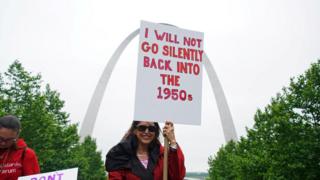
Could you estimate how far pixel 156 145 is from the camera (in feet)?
15.5

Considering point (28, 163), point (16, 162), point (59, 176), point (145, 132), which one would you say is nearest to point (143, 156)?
point (145, 132)

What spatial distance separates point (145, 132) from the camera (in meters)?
4.68

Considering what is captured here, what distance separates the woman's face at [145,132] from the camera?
463 centimetres

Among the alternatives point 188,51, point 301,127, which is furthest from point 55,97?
point 188,51

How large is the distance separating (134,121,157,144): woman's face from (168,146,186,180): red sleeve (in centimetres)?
29

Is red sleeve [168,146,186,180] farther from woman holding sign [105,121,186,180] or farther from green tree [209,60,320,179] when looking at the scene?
green tree [209,60,320,179]

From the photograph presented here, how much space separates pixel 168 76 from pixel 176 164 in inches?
42.5

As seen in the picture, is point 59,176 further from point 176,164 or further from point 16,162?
point 176,164

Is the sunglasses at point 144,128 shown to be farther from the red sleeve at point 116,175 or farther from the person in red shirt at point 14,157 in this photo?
the person in red shirt at point 14,157

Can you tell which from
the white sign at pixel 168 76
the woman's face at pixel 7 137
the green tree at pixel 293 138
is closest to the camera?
the woman's face at pixel 7 137

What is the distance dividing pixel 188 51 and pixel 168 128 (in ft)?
3.46

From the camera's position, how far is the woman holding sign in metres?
4.44

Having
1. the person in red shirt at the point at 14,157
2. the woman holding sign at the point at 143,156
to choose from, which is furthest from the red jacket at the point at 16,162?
the woman holding sign at the point at 143,156

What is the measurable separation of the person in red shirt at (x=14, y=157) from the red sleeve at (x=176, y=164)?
1.52 metres
